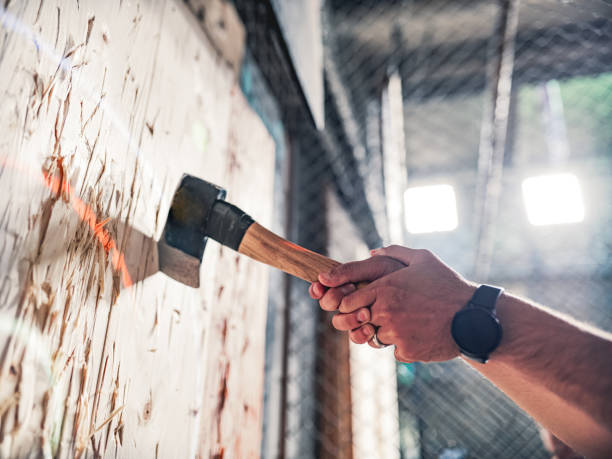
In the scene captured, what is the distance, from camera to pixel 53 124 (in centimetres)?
50

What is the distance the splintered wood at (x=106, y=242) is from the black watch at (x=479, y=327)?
0.53 meters

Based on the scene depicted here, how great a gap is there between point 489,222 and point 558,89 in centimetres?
240

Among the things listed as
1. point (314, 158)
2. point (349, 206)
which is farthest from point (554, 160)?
point (314, 158)

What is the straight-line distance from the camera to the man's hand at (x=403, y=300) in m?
0.73

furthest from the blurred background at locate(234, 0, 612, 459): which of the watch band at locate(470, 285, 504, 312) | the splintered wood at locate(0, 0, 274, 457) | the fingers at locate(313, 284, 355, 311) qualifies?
the watch band at locate(470, 285, 504, 312)

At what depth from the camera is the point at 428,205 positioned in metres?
4.78

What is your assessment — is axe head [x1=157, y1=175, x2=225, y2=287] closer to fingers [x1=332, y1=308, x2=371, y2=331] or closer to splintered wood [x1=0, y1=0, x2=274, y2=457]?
splintered wood [x1=0, y1=0, x2=274, y2=457]

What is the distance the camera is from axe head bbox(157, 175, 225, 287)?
28.8 inches

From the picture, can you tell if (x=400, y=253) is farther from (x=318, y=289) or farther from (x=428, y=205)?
(x=428, y=205)

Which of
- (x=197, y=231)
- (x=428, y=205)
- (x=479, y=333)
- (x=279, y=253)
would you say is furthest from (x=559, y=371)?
(x=428, y=205)

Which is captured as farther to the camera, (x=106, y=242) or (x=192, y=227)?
(x=192, y=227)

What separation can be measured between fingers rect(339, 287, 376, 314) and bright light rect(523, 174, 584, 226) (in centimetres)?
490

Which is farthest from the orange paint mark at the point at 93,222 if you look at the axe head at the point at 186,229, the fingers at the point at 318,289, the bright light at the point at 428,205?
the bright light at the point at 428,205

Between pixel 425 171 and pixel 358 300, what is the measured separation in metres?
5.39
